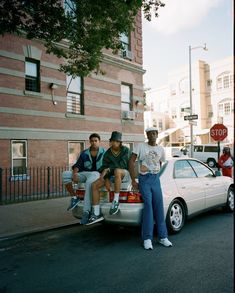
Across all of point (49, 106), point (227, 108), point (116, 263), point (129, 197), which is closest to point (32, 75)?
point (49, 106)

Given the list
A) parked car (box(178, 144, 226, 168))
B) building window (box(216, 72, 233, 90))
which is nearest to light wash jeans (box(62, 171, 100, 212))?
parked car (box(178, 144, 226, 168))

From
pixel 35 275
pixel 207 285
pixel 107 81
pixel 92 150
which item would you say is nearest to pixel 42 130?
pixel 107 81

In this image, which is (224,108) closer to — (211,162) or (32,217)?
(211,162)

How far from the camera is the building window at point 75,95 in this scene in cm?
1419

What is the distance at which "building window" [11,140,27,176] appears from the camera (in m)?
11.9

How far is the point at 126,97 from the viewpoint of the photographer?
1745cm

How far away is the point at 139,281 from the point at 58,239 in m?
2.61

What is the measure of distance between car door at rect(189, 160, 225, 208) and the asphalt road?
32.7 inches

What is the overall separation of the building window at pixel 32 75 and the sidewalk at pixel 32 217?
500cm

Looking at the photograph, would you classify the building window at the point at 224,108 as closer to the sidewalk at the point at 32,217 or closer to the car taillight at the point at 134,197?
the sidewalk at the point at 32,217

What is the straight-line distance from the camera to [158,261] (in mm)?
4543

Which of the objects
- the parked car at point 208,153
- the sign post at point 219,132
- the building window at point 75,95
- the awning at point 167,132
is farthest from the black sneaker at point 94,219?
the awning at point 167,132

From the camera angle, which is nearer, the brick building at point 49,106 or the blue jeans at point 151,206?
the blue jeans at point 151,206

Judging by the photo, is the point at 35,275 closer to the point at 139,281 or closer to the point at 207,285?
the point at 139,281
